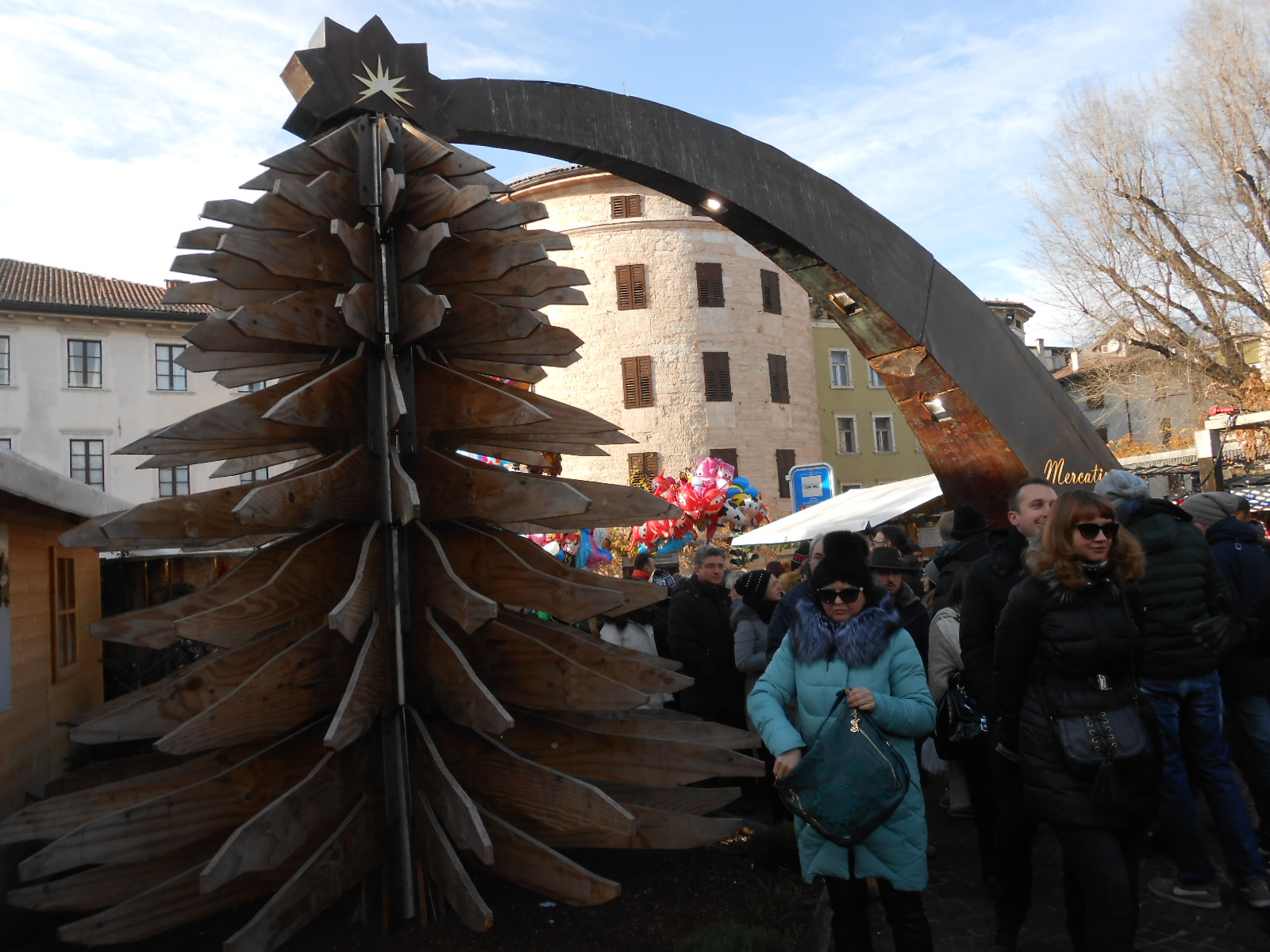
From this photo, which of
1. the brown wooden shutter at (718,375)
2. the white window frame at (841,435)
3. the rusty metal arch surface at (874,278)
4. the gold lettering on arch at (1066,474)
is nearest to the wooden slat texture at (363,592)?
the rusty metal arch surface at (874,278)

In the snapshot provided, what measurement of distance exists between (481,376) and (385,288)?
20.2 inches

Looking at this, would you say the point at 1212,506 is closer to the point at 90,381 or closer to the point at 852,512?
the point at 852,512

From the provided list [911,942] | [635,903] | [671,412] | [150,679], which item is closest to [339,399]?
[635,903]

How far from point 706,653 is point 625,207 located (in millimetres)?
32035

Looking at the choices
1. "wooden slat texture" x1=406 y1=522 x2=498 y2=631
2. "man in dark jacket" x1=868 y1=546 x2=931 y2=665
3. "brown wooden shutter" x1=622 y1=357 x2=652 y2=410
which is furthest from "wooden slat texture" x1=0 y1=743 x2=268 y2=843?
"brown wooden shutter" x1=622 y1=357 x2=652 y2=410

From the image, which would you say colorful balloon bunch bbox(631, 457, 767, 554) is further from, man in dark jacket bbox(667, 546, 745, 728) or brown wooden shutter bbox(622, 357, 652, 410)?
brown wooden shutter bbox(622, 357, 652, 410)

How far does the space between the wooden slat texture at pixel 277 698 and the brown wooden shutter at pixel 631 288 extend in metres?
33.6

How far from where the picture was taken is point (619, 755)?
3.90 metres

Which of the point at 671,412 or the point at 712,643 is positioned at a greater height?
the point at 671,412

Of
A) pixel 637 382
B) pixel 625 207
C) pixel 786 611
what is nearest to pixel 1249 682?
pixel 786 611

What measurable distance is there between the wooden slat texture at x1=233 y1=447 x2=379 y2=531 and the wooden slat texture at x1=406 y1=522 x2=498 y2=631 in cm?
21

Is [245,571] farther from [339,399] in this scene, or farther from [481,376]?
[481,376]

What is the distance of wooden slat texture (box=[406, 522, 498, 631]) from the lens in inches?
130

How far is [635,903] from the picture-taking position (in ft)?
13.2
